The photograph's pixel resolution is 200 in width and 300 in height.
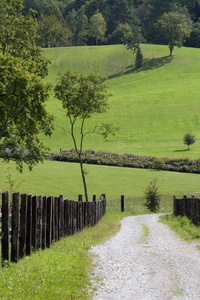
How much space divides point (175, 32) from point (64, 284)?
555 ft

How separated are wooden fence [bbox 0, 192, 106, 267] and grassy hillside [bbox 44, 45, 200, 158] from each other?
40.7 m

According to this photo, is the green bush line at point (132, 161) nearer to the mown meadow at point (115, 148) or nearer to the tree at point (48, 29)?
the mown meadow at point (115, 148)

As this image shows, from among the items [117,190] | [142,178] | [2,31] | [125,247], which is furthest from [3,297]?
[142,178]

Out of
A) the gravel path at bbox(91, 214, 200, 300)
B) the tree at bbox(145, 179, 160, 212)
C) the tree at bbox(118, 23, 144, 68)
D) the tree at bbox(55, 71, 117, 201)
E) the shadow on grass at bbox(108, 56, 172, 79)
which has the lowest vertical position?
the tree at bbox(145, 179, 160, 212)

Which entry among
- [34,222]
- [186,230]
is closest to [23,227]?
[34,222]

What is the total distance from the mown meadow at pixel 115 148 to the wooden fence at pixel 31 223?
0.42 m

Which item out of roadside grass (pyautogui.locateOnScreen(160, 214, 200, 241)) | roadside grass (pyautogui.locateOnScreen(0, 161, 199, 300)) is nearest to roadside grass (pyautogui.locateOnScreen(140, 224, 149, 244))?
roadside grass (pyautogui.locateOnScreen(0, 161, 199, 300))

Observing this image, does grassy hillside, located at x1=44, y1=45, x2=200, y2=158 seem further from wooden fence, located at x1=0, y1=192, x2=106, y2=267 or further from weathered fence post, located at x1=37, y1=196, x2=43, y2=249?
weathered fence post, located at x1=37, y1=196, x2=43, y2=249

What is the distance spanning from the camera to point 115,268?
1247 cm

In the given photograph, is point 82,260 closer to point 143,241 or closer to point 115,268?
point 115,268

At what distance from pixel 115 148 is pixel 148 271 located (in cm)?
8212

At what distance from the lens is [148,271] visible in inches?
476

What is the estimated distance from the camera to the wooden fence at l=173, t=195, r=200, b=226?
2569cm

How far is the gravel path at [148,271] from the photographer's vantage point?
985 cm
